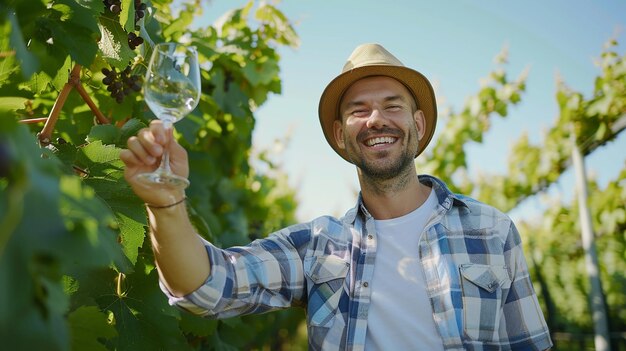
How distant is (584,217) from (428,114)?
264cm

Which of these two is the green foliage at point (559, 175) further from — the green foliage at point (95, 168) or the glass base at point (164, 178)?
the glass base at point (164, 178)

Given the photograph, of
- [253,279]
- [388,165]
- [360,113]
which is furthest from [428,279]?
[360,113]

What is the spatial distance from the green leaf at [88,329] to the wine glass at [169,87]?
1.05ft

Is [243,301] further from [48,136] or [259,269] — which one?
[48,136]

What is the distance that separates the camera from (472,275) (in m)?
2.05

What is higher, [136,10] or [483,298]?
[136,10]

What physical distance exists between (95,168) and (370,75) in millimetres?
1327

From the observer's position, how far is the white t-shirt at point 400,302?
2.00 metres

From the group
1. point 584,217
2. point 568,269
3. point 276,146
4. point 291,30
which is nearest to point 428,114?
point 291,30

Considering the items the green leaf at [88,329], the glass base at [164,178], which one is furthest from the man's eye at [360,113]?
the green leaf at [88,329]

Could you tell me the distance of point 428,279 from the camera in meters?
2.06

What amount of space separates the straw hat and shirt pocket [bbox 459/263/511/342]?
2.28 feet

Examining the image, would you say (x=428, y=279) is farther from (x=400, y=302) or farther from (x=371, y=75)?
(x=371, y=75)

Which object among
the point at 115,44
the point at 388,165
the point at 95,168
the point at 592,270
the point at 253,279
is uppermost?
the point at 115,44
